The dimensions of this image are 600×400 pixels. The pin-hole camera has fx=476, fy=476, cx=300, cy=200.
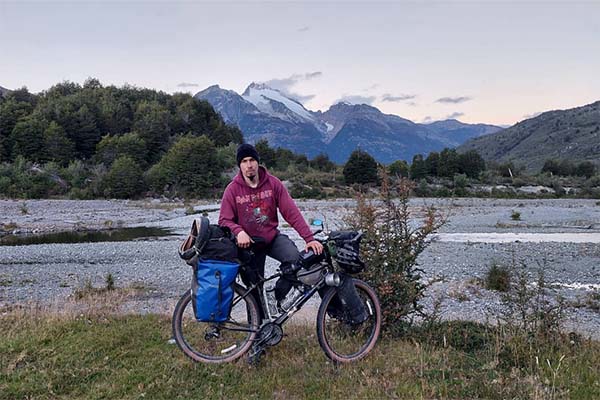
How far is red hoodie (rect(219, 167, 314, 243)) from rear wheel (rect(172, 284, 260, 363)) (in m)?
0.74

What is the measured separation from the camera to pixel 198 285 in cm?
538

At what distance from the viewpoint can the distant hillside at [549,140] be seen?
13362 cm

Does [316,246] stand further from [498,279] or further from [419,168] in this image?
[419,168]

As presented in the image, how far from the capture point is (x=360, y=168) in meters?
88.2

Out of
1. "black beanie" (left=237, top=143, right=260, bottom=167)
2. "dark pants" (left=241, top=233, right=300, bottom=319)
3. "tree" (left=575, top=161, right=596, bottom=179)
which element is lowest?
"dark pants" (left=241, top=233, right=300, bottom=319)

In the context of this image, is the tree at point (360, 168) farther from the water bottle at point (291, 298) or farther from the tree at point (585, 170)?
the water bottle at point (291, 298)

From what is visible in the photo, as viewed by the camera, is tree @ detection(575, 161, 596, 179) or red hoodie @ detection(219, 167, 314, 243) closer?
red hoodie @ detection(219, 167, 314, 243)

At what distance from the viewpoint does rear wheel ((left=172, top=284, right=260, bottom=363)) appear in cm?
561

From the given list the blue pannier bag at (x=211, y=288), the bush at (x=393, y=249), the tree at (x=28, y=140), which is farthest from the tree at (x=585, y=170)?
the blue pannier bag at (x=211, y=288)

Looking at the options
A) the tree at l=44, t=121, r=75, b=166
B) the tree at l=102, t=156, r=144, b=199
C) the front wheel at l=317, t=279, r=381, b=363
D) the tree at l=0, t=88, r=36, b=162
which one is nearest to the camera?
the front wheel at l=317, t=279, r=381, b=363

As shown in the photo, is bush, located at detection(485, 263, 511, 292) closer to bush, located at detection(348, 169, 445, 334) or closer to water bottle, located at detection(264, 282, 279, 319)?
bush, located at detection(348, 169, 445, 334)

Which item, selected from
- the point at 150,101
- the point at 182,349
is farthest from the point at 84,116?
the point at 182,349

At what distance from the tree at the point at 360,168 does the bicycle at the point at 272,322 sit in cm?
8106

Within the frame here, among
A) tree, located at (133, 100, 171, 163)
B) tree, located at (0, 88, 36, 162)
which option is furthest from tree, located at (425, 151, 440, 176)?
tree, located at (0, 88, 36, 162)
